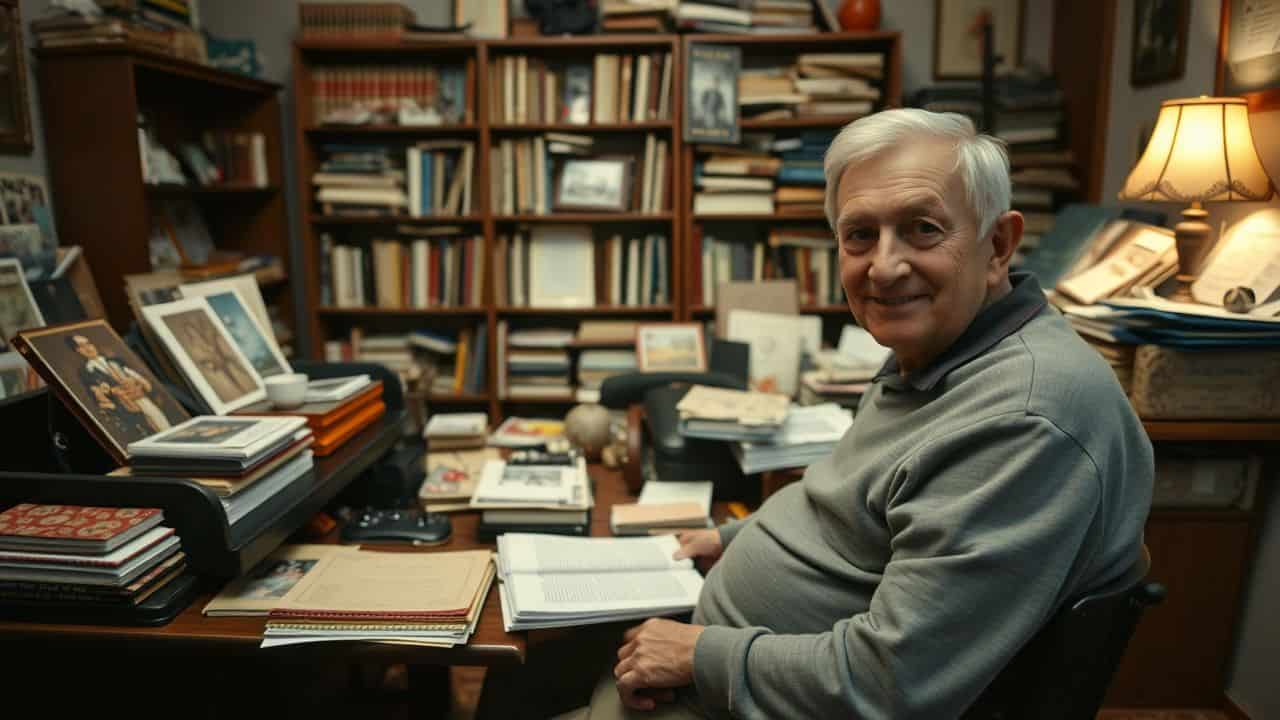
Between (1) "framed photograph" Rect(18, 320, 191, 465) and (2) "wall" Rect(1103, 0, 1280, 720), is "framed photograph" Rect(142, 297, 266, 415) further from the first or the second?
(2) "wall" Rect(1103, 0, 1280, 720)

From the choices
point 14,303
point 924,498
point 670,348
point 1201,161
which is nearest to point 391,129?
point 670,348

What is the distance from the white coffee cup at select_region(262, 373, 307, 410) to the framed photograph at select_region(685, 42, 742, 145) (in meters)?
2.19

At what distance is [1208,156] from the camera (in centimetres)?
187

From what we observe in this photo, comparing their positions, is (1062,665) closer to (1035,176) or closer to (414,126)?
(1035,176)

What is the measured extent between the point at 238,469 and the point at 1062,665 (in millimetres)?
1106

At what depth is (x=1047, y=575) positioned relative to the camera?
0.89 meters

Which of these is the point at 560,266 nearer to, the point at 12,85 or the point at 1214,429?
the point at 12,85

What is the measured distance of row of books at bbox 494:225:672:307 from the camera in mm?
3605

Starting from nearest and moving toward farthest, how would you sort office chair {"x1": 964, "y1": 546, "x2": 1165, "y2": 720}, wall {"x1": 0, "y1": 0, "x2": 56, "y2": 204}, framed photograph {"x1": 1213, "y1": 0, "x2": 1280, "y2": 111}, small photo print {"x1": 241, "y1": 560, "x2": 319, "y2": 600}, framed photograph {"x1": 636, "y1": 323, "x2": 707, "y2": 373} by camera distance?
office chair {"x1": 964, "y1": 546, "x2": 1165, "y2": 720}
small photo print {"x1": 241, "y1": 560, "x2": 319, "y2": 600}
framed photograph {"x1": 1213, "y1": 0, "x2": 1280, "y2": 111}
wall {"x1": 0, "y1": 0, "x2": 56, "y2": 204}
framed photograph {"x1": 636, "y1": 323, "x2": 707, "y2": 373}

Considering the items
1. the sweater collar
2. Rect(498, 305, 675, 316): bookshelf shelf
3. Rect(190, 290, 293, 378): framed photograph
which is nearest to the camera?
the sweater collar

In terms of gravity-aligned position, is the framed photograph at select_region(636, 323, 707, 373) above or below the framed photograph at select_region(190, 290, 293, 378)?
below

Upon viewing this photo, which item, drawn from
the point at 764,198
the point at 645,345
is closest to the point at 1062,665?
the point at 645,345

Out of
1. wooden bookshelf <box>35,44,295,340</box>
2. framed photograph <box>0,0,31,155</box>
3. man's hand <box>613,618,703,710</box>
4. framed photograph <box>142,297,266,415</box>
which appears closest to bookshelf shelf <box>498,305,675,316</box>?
wooden bookshelf <box>35,44,295,340</box>

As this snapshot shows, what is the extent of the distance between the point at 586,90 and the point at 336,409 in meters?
2.34
